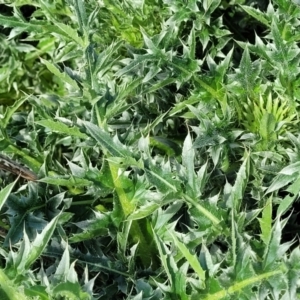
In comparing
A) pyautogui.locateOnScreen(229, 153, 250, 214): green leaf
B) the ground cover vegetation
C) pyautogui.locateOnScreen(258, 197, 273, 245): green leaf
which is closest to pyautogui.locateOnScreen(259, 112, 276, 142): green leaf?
the ground cover vegetation

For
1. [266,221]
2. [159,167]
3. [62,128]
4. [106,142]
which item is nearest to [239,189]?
[266,221]

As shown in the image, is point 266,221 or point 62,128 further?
point 62,128

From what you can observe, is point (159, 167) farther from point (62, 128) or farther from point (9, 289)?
point (9, 289)

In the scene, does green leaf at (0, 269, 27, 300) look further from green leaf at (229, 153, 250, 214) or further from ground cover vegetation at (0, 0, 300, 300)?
green leaf at (229, 153, 250, 214)

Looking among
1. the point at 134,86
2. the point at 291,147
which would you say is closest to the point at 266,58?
the point at 291,147

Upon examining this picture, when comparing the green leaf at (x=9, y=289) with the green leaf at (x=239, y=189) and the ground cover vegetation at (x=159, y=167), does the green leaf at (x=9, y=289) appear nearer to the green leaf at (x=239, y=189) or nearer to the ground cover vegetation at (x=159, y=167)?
the ground cover vegetation at (x=159, y=167)

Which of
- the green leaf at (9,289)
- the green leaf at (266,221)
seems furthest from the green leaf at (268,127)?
the green leaf at (9,289)

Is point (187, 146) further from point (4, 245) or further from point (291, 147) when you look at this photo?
point (4, 245)

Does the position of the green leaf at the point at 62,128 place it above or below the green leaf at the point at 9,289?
above
